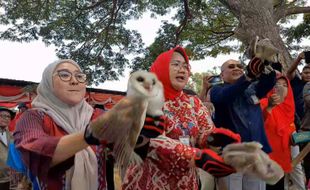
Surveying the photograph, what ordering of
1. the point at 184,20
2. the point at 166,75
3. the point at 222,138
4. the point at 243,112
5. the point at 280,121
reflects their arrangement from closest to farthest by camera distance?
the point at 222,138 → the point at 166,75 → the point at 243,112 → the point at 280,121 → the point at 184,20

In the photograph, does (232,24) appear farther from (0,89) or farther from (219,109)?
(219,109)

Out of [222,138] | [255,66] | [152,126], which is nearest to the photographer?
[152,126]

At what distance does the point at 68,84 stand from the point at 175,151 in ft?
1.84

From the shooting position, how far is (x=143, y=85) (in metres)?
1.22

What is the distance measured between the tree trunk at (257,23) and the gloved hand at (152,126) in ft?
12.8

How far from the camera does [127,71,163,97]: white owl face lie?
3.89ft

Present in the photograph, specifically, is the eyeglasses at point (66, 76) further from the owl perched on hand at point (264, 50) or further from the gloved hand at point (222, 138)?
the owl perched on hand at point (264, 50)

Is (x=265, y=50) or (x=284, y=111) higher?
(x=265, y=50)

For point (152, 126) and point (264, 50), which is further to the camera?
point (264, 50)

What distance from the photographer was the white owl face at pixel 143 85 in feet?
3.89

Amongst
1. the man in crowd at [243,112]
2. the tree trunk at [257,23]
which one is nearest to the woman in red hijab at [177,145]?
the man in crowd at [243,112]

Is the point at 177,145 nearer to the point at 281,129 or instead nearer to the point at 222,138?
the point at 222,138

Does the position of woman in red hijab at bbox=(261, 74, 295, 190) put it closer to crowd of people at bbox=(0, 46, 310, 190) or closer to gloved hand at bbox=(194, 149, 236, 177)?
crowd of people at bbox=(0, 46, 310, 190)

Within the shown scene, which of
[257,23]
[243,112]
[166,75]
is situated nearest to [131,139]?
[166,75]
